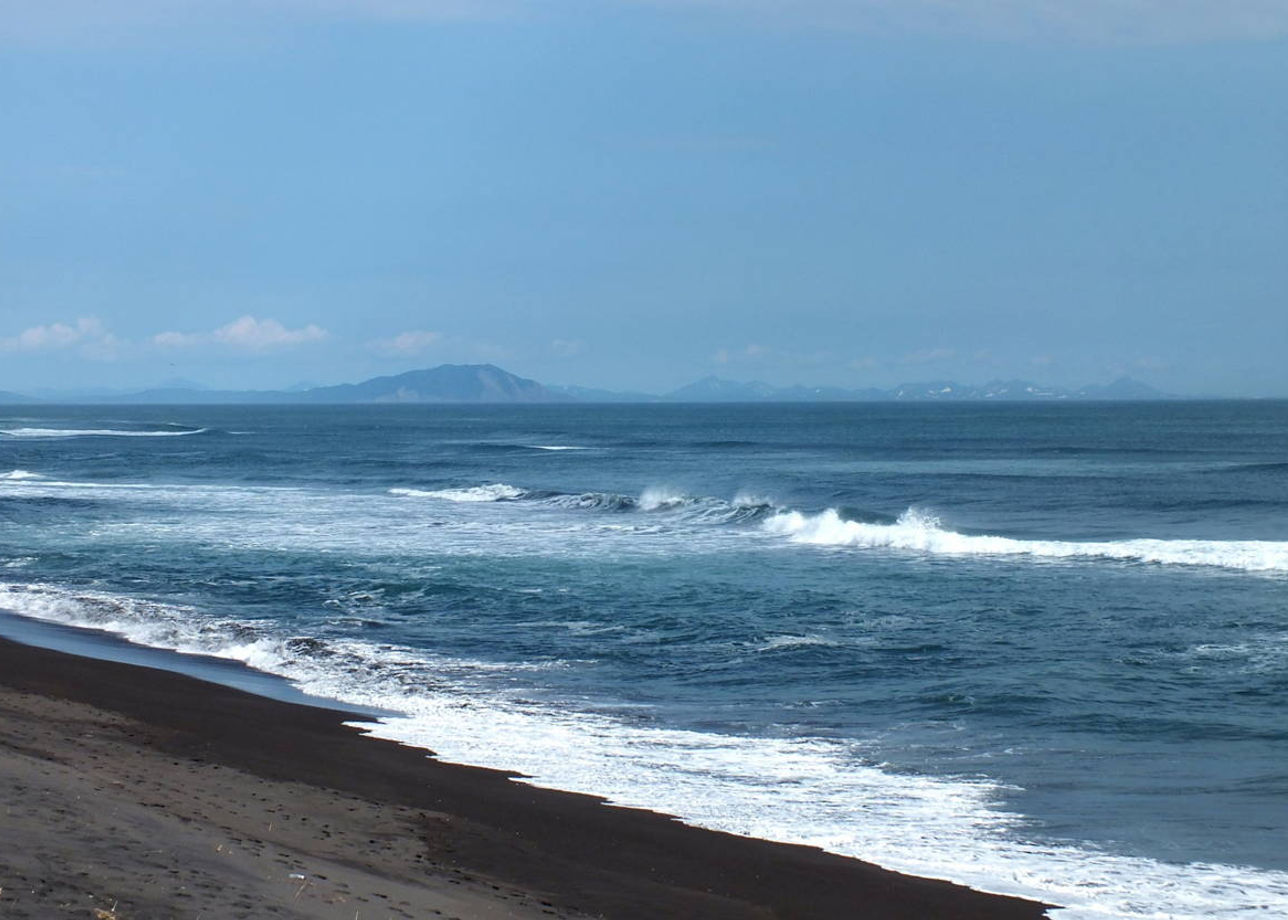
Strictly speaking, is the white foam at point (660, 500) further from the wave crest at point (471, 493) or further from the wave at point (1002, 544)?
the wave at point (1002, 544)

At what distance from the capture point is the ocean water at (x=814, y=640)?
1080 centimetres

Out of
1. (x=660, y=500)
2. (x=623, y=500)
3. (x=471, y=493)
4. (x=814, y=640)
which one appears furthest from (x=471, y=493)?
(x=814, y=640)

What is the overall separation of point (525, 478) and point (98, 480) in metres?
18.6

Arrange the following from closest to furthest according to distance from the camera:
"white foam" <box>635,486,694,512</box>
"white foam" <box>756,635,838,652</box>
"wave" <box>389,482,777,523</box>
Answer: "white foam" <box>756,635,838,652</box> < "wave" <box>389,482,777,523</box> < "white foam" <box>635,486,694,512</box>

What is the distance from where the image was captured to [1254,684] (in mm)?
15602

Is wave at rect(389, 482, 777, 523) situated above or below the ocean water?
above

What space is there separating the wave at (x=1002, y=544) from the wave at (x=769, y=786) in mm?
15642

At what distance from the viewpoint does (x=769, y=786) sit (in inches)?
460

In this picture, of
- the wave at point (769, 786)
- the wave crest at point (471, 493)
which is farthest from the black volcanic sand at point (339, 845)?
the wave crest at point (471, 493)

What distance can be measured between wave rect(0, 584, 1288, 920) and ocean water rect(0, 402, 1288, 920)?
43 mm

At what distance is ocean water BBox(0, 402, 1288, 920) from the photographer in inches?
425

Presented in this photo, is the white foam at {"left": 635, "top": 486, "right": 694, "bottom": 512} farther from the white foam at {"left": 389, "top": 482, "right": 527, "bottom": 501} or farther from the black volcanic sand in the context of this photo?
the black volcanic sand

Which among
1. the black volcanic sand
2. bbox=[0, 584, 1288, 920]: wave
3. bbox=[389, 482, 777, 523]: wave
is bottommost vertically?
bbox=[0, 584, 1288, 920]: wave

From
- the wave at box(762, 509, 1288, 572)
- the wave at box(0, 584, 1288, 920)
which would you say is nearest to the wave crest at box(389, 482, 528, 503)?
the wave at box(762, 509, 1288, 572)
